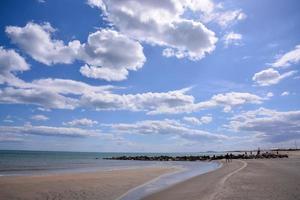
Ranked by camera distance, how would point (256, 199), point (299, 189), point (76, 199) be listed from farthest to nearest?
point (299, 189) → point (76, 199) → point (256, 199)

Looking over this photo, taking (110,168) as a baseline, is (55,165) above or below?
above

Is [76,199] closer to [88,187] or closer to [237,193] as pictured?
[88,187]

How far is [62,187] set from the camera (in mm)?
19172

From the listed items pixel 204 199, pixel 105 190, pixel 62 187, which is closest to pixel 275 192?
pixel 204 199

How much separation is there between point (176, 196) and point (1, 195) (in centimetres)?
859

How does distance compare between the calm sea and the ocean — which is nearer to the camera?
the ocean

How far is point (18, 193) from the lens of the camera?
16672mm

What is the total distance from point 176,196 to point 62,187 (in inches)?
282

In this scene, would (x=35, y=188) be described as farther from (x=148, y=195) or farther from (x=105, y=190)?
(x=148, y=195)

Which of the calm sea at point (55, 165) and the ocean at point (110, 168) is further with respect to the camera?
the calm sea at point (55, 165)

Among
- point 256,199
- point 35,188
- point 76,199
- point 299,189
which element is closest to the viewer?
point 256,199

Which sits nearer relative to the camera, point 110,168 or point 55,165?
point 110,168

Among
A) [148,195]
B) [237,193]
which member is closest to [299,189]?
[237,193]

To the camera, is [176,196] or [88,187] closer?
[176,196]
